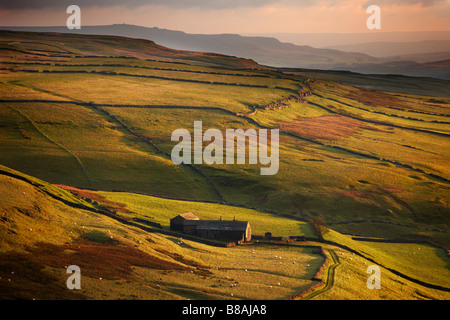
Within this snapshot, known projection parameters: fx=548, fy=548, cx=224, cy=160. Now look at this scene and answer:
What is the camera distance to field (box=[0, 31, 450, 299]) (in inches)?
2105

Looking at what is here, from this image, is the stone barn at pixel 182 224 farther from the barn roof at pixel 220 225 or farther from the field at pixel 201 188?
the field at pixel 201 188

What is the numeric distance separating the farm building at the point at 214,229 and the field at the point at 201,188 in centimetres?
194

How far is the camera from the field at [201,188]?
175 ft

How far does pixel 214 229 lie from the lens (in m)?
76.0

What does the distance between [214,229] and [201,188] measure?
31.4 meters

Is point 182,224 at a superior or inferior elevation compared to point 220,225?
superior

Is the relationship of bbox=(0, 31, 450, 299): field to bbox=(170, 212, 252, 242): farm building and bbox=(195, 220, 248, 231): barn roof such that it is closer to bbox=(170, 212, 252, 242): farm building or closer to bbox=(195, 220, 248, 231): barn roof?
bbox=(170, 212, 252, 242): farm building

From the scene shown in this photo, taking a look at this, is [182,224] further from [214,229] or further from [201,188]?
[201,188]

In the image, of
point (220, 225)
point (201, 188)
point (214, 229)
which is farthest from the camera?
point (201, 188)

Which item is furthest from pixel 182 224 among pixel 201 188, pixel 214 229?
pixel 201 188

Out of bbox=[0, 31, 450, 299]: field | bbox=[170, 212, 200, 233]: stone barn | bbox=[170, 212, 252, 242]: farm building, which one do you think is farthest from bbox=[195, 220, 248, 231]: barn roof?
bbox=[0, 31, 450, 299]: field

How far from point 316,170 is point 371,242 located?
33.4 meters

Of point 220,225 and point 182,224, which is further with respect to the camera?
point 220,225
